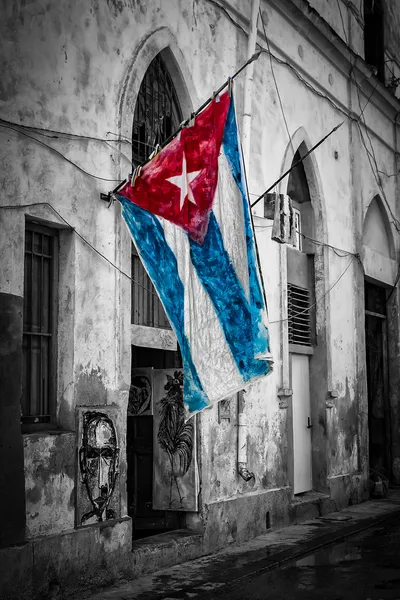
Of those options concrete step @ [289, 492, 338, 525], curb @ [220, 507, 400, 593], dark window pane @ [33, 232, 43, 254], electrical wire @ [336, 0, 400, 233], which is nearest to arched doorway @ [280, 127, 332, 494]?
concrete step @ [289, 492, 338, 525]

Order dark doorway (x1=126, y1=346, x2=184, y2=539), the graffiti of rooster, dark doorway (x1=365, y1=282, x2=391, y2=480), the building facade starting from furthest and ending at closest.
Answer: dark doorway (x1=365, y1=282, x2=391, y2=480)
dark doorway (x1=126, y1=346, x2=184, y2=539)
the graffiti of rooster
the building facade

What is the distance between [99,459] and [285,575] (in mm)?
2393

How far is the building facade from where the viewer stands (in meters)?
6.89

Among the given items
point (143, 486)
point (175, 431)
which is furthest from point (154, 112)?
point (143, 486)

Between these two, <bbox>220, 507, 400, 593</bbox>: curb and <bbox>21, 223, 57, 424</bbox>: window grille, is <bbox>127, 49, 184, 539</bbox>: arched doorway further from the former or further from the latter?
<bbox>21, 223, 57, 424</bbox>: window grille

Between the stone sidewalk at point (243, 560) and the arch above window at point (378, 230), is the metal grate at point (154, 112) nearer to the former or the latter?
the stone sidewalk at point (243, 560)

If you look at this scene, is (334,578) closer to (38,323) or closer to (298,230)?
(38,323)

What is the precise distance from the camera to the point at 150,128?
9.34 m

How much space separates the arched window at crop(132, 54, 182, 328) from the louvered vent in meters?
3.57

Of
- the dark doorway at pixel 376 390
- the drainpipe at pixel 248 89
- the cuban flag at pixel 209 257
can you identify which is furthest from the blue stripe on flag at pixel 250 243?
the dark doorway at pixel 376 390

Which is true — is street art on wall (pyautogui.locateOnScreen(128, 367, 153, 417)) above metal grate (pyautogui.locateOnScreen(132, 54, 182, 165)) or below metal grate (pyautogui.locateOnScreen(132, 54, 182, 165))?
below

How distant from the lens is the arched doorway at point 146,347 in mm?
9086

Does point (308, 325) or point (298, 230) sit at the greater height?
point (298, 230)

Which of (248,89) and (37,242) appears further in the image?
(248,89)
